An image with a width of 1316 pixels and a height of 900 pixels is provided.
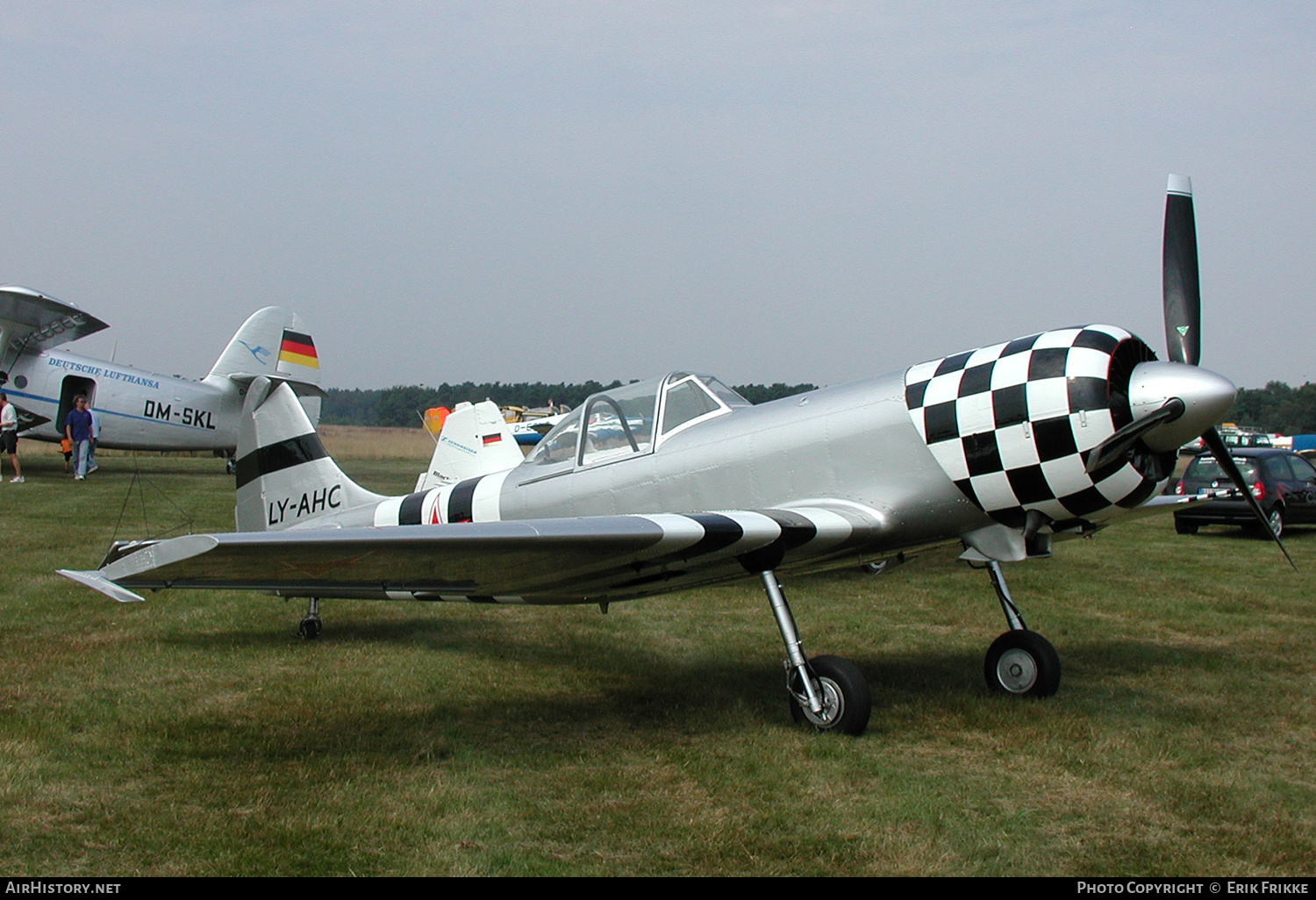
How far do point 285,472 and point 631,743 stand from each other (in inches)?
161

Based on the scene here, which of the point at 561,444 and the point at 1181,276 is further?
the point at 561,444

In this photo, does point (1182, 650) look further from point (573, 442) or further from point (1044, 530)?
point (573, 442)

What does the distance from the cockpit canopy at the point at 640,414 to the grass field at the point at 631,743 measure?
1519 mm

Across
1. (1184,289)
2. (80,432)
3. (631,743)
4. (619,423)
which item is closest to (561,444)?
(619,423)

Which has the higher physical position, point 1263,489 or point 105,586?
point 105,586

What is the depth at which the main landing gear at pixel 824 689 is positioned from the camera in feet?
16.7

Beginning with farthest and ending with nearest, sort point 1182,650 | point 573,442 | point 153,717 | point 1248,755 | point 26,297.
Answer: point 26,297, point 1182,650, point 573,442, point 153,717, point 1248,755

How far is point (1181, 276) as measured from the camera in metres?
6.04

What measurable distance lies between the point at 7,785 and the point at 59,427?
23.4 meters

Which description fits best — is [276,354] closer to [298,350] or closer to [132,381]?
[298,350]

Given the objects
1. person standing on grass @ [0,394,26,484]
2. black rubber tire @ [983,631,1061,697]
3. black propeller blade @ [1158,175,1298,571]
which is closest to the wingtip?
black rubber tire @ [983,631,1061,697]

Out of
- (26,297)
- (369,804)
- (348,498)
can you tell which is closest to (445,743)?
(369,804)
